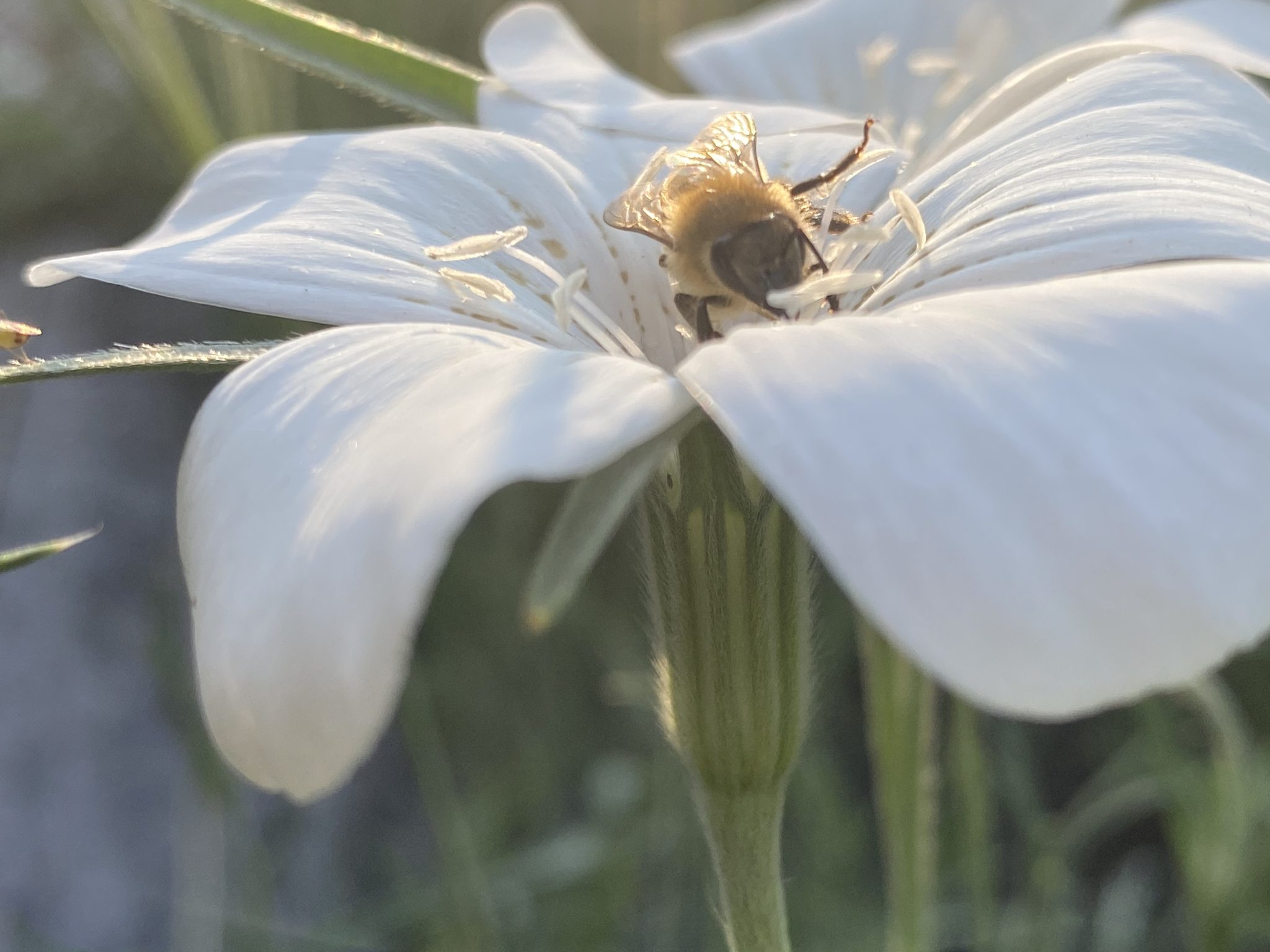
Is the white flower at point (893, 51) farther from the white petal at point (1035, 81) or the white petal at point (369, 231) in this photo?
the white petal at point (369, 231)

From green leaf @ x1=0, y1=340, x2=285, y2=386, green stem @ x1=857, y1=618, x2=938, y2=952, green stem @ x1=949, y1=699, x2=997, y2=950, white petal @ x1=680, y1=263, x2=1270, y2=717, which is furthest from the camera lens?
green stem @ x1=949, y1=699, x2=997, y2=950

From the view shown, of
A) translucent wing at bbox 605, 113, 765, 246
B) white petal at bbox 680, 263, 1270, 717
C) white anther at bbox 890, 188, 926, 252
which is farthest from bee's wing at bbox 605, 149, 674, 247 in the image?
white petal at bbox 680, 263, 1270, 717

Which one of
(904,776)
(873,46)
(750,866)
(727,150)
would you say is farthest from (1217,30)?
(750,866)

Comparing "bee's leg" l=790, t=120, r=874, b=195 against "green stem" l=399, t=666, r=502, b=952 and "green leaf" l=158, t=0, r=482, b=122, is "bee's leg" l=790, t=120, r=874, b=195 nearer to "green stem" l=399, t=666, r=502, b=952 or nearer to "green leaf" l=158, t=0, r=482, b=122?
"green leaf" l=158, t=0, r=482, b=122

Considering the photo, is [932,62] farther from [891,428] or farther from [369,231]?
[891,428]

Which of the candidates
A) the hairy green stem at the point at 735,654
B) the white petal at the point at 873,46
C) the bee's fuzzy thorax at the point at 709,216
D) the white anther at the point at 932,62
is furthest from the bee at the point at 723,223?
the white petal at the point at 873,46
